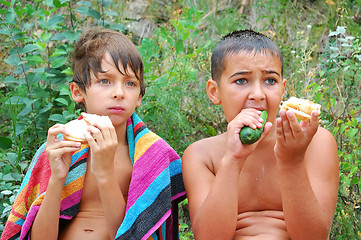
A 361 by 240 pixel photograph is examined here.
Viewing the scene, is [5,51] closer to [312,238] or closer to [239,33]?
[239,33]

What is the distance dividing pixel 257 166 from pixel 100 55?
113cm

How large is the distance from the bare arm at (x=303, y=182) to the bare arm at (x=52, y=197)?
3.79ft

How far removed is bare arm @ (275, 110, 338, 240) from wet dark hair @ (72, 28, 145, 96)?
3.34 ft

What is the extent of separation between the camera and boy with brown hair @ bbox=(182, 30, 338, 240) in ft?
7.37

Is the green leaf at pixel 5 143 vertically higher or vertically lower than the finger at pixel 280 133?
lower

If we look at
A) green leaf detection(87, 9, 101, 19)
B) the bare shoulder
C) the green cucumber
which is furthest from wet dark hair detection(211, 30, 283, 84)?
green leaf detection(87, 9, 101, 19)

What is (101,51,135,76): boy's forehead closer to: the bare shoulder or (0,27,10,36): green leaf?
the bare shoulder

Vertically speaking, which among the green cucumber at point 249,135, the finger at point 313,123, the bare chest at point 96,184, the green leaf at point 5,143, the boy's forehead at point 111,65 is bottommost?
the green leaf at point 5,143

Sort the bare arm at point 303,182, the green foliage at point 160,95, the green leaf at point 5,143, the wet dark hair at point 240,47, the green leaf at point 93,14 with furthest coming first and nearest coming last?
the green leaf at point 93,14 → the green leaf at point 5,143 → the green foliage at point 160,95 → the wet dark hair at point 240,47 → the bare arm at point 303,182

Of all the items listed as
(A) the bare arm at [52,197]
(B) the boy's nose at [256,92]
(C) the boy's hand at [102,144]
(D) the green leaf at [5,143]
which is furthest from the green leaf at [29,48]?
(B) the boy's nose at [256,92]

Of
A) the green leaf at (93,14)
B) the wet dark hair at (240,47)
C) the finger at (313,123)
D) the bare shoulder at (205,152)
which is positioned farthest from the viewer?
the green leaf at (93,14)

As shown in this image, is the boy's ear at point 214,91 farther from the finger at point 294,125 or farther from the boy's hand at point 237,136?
the finger at point 294,125

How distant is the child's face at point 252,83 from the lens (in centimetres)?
246

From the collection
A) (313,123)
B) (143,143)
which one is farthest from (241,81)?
(143,143)
